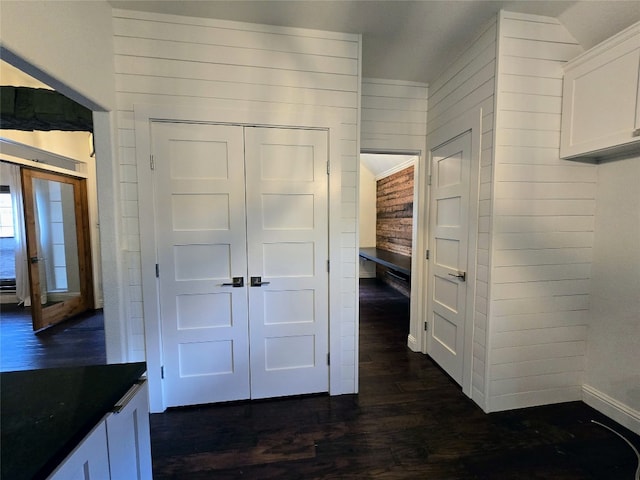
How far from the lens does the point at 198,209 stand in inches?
81.2

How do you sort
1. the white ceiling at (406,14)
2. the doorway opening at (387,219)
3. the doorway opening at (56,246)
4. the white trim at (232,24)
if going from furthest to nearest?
the doorway opening at (387,219) → the doorway opening at (56,246) → the white trim at (232,24) → the white ceiling at (406,14)

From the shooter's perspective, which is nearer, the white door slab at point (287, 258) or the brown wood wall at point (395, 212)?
the white door slab at point (287, 258)

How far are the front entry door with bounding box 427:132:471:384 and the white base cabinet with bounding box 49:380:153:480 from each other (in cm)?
223

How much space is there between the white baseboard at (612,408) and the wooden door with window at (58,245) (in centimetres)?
586

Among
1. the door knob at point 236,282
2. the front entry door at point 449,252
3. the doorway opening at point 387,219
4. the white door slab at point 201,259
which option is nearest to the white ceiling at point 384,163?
the doorway opening at point 387,219

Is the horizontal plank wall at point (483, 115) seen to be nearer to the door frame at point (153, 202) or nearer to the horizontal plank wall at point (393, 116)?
the horizontal plank wall at point (393, 116)

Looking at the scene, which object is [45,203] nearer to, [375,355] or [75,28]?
[75,28]

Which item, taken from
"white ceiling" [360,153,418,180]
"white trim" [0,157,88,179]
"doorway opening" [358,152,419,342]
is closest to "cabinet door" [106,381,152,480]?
"doorway opening" [358,152,419,342]

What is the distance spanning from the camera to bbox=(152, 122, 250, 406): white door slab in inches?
79.6

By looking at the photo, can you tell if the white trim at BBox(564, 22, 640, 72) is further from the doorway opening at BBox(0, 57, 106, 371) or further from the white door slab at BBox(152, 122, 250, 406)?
the doorway opening at BBox(0, 57, 106, 371)

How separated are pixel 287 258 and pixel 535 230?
1.81 m

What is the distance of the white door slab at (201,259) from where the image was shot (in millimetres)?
2021

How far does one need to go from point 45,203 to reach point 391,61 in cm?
500

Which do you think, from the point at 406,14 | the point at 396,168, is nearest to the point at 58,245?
the point at 406,14
